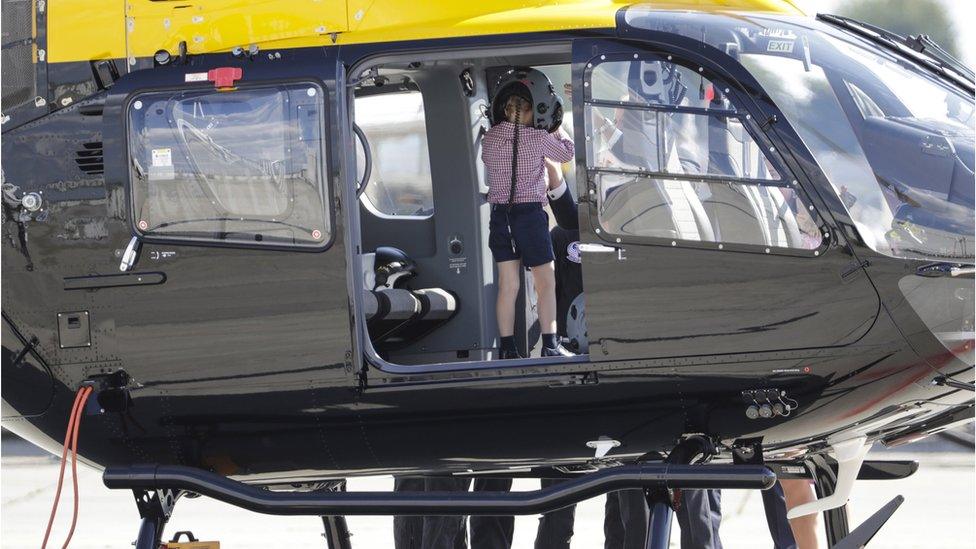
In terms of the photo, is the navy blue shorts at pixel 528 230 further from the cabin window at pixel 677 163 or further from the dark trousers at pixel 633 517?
the dark trousers at pixel 633 517

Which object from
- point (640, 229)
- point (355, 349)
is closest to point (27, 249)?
point (355, 349)

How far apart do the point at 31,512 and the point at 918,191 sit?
8421 millimetres

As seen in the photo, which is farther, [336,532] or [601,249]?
[336,532]

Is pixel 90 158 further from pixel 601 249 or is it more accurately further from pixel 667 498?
pixel 667 498

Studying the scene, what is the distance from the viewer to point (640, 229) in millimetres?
4816

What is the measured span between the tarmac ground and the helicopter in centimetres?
414

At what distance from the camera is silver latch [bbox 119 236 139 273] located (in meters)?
5.14

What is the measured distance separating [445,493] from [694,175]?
1369 mm

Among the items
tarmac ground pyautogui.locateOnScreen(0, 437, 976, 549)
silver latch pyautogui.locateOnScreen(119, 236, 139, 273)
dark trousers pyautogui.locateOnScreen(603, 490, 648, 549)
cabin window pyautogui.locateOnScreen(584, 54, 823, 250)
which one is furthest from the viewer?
tarmac ground pyautogui.locateOnScreen(0, 437, 976, 549)

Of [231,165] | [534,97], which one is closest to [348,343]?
[231,165]

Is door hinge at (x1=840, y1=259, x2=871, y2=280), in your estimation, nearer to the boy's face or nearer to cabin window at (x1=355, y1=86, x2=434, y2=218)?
the boy's face

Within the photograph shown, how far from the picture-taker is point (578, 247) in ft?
17.0

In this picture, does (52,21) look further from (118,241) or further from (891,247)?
(891,247)

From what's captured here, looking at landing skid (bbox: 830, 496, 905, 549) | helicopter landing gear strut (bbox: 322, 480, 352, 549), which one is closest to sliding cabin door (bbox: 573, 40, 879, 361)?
landing skid (bbox: 830, 496, 905, 549)
